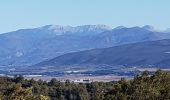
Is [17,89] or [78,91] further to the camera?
[78,91]

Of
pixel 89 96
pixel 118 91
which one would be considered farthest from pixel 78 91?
pixel 118 91

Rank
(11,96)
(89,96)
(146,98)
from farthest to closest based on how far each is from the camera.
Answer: (89,96), (146,98), (11,96)

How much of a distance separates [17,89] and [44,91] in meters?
46.4

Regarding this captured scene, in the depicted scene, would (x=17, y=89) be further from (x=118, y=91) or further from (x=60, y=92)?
(x=60, y=92)

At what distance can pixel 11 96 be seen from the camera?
3450 centimetres

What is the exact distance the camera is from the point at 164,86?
3888cm

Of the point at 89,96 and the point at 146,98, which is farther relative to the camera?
the point at 89,96

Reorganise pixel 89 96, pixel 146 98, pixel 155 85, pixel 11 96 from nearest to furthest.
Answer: pixel 11 96
pixel 146 98
pixel 155 85
pixel 89 96

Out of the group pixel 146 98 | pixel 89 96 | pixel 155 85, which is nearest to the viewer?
pixel 146 98

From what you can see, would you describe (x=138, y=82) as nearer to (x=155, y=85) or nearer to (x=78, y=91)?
(x=155, y=85)

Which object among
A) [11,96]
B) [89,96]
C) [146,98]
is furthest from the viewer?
[89,96]

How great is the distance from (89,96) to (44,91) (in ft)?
21.6

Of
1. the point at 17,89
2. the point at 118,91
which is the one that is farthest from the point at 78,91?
the point at 17,89

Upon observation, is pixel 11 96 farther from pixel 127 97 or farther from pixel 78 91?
pixel 78 91
